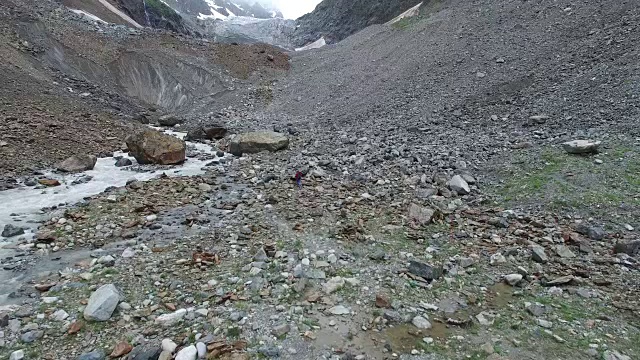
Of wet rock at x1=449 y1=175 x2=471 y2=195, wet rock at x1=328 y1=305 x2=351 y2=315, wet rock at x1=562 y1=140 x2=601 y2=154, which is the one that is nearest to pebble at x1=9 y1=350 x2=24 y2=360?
wet rock at x1=328 y1=305 x2=351 y2=315

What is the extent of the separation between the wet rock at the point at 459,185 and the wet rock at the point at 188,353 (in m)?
6.39

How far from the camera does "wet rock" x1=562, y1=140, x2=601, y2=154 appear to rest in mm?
8913

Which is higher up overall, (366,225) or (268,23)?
(268,23)

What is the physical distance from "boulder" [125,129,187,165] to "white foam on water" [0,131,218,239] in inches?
13.4

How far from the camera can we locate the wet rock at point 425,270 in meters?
5.72

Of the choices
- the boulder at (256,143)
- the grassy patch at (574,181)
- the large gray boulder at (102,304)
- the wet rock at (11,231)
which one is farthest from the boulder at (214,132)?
the large gray boulder at (102,304)

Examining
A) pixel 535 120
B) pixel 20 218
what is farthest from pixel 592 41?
pixel 20 218

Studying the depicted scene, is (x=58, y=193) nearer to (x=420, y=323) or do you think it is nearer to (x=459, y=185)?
(x=420, y=323)

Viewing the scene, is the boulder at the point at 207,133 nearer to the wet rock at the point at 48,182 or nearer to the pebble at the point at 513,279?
the wet rock at the point at 48,182

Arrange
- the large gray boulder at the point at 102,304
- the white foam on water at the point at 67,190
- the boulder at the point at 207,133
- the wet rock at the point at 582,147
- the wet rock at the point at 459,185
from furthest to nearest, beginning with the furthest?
1. the boulder at the point at 207,133
2. the wet rock at the point at 582,147
3. the wet rock at the point at 459,185
4. the white foam on water at the point at 67,190
5. the large gray boulder at the point at 102,304

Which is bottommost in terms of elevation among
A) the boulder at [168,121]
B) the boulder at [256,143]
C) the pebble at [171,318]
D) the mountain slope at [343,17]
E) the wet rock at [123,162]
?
the pebble at [171,318]

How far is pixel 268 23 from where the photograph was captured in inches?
4028

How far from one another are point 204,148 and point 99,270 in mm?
9788

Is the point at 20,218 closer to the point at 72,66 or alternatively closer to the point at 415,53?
the point at 72,66
